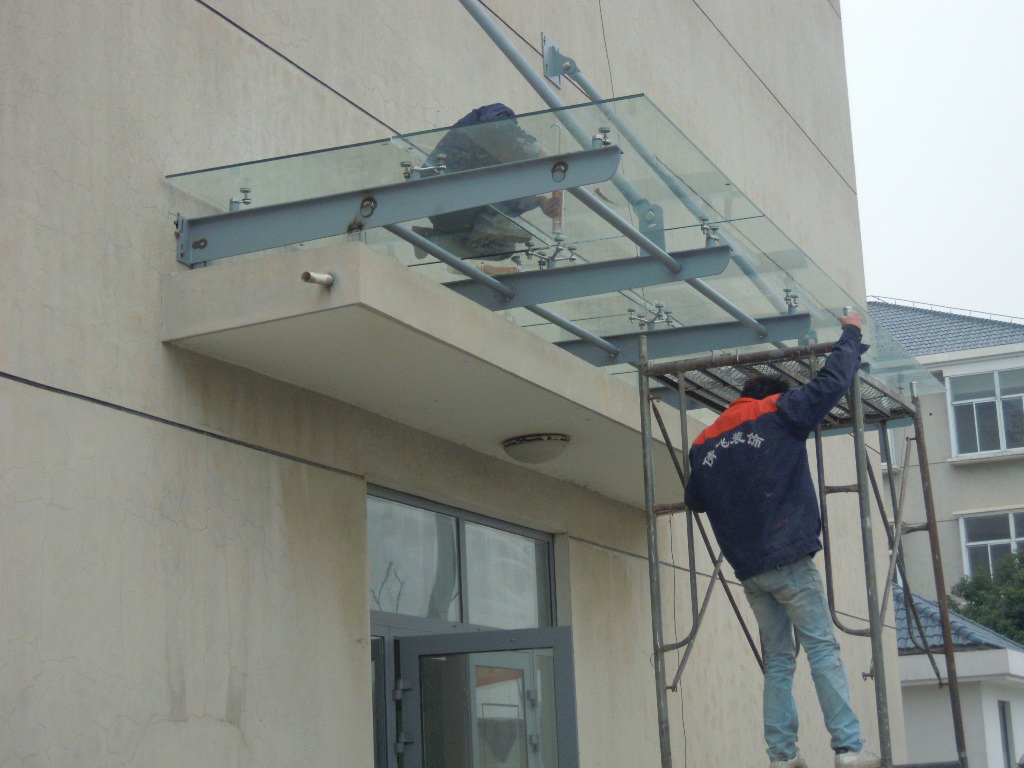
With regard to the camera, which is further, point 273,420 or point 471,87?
point 471,87

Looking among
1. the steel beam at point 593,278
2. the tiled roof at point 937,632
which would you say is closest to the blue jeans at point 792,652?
the steel beam at point 593,278

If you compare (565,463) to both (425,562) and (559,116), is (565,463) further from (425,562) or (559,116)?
(559,116)

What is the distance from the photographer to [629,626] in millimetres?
10078

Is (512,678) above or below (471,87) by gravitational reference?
below

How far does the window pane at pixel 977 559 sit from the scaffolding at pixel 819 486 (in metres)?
25.8

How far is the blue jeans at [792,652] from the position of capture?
5.87m

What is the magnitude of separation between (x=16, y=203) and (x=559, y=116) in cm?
230

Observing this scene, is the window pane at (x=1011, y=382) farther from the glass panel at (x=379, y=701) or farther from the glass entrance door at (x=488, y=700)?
the glass panel at (x=379, y=701)

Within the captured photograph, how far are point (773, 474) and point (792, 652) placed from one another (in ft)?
2.91

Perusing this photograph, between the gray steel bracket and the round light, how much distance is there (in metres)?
2.35

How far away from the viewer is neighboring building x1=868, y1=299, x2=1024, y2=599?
1291 inches

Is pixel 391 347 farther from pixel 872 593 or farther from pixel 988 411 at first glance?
pixel 988 411

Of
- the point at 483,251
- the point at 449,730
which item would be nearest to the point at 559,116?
the point at 483,251

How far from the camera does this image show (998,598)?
3102 centimetres
